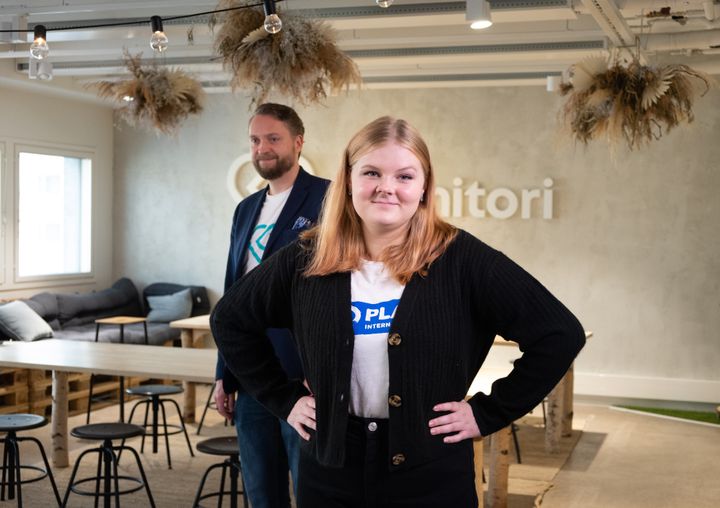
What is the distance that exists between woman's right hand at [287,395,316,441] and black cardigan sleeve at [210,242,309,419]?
62 millimetres

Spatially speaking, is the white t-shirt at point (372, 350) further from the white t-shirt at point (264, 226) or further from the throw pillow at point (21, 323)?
the throw pillow at point (21, 323)

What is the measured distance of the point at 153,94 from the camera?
6992 mm

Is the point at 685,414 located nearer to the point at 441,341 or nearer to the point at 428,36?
the point at 428,36

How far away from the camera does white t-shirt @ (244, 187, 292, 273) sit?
337cm

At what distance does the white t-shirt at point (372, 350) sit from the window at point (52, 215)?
7.97m

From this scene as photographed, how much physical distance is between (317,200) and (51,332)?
5.95 m

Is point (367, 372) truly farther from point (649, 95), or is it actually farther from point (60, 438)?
point (60, 438)

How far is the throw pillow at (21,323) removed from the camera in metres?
8.31

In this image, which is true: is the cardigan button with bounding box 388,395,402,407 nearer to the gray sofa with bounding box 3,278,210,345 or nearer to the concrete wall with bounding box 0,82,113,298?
the gray sofa with bounding box 3,278,210,345

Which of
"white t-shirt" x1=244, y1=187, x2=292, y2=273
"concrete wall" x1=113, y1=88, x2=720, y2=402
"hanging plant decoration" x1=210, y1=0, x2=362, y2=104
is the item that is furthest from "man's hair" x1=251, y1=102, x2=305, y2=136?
"concrete wall" x1=113, y1=88, x2=720, y2=402

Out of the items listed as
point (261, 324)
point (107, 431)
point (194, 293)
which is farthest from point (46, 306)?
point (261, 324)

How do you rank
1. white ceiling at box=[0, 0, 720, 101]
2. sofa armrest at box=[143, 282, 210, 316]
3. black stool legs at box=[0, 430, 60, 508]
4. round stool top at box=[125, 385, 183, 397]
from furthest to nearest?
sofa armrest at box=[143, 282, 210, 316], round stool top at box=[125, 385, 183, 397], white ceiling at box=[0, 0, 720, 101], black stool legs at box=[0, 430, 60, 508]

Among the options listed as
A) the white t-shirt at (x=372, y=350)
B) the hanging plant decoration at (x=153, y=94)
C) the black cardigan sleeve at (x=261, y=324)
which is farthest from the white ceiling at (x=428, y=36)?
the white t-shirt at (x=372, y=350)

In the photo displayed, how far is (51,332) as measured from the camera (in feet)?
28.6
